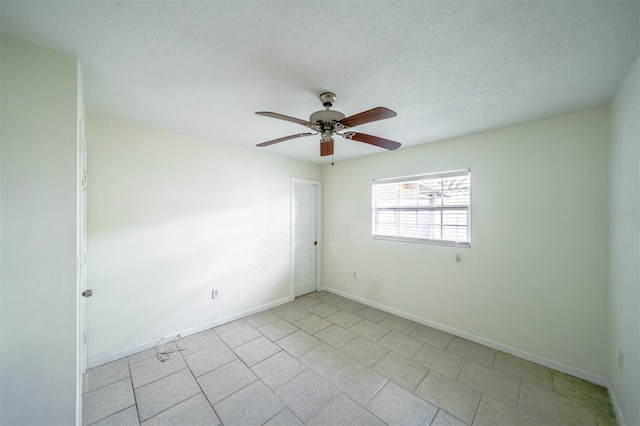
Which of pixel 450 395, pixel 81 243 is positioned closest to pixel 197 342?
pixel 81 243

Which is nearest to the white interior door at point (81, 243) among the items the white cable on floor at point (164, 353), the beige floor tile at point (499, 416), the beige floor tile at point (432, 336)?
the white cable on floor at point (164, 353)

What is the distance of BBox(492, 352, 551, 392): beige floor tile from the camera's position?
214cm

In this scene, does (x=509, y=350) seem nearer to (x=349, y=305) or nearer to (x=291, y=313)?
(x=349, y=305)

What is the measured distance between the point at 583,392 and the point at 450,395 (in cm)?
116

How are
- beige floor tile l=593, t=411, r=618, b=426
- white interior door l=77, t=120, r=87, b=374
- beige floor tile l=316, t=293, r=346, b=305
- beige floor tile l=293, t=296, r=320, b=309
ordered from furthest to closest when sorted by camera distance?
beige floor tile l=316, t=293, r=346, b=305
beige floor tile l=293, t=296, r=320, b=309
beige floor tile l=593, t=411, r=618, b=426
white interior door l=77, t=120, r=87, b=374

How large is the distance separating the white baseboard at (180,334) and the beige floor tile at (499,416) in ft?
9.36

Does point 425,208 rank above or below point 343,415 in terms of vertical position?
above

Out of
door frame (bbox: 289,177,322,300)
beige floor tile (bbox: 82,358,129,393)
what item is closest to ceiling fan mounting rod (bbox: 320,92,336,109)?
door frame (bbox: 289,177,322,300)

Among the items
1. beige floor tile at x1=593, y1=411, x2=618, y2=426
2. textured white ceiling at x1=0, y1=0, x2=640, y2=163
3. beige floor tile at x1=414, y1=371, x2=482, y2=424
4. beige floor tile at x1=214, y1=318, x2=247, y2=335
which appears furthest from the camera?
beige floor tile at x1=214, y1=318, x2=247, y2=335

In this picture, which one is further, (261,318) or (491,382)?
(261,318)

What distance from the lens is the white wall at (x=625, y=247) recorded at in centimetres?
151

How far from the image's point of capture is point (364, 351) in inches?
103

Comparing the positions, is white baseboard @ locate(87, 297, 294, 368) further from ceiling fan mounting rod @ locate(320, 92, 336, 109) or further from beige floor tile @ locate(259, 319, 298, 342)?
ceiling fan mounting rod @ locate(320, 92, 336, 109)

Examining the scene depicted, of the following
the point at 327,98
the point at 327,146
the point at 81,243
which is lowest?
the point at 81,243
